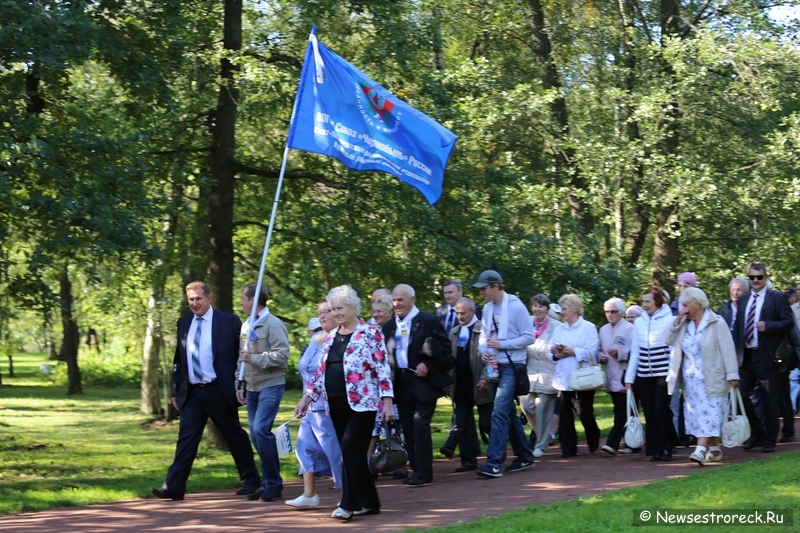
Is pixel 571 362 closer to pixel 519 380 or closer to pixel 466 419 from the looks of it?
pixel 466 419

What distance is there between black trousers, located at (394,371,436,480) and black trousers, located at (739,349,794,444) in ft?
13.0

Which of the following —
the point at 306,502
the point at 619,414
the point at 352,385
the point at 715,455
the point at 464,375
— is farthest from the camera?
the point at 619,414

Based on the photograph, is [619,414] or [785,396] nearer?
[785,396]

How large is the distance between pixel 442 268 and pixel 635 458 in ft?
14.8

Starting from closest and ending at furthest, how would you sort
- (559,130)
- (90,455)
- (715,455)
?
(715,455)
(90,455)
(559,130)

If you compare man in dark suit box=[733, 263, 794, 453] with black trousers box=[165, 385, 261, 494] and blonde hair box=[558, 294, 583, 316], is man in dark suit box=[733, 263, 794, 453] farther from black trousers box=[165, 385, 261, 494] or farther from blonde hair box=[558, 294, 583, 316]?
black trousers box=[165, 385, 261, 494]

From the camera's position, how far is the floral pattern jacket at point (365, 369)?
8.34m

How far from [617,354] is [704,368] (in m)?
2.15

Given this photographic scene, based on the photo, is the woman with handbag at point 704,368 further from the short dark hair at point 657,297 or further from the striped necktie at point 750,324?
Result: the striped necktie at point 750,324

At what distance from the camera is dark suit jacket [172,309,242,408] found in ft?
32.1

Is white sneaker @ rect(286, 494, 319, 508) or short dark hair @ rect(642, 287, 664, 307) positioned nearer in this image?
white sneaker @ rect(286, 494, 319, 508)

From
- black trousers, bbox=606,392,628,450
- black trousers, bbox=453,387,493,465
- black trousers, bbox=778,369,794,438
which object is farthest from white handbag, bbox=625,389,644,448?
black trousers, bbox=778,369,794,438

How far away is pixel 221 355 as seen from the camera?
9.80 m

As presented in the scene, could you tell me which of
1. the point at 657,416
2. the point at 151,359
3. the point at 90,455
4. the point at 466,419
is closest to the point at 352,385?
the point at 466,419
